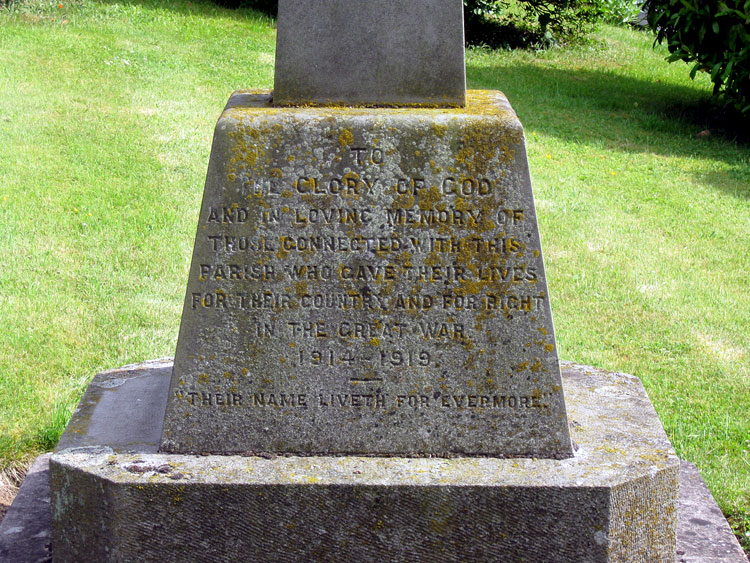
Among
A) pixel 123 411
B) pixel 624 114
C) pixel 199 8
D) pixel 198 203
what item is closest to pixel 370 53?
pixel 123 411

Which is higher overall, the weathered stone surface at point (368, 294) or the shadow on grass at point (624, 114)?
the weathered stone surface at point (368, 294)

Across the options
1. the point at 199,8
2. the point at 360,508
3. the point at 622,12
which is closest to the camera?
the point at 360,508

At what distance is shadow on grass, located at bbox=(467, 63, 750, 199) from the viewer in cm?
1100

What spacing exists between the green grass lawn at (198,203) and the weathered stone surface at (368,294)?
1638 mm

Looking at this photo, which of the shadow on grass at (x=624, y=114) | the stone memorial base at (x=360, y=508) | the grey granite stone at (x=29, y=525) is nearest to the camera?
the stone memorial base at (x=360, y=508)

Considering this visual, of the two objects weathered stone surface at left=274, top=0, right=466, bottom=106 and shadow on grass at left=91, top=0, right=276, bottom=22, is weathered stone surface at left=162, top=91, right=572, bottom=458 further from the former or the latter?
shadow on grass at left=91, top=0, right=276, bottom=22

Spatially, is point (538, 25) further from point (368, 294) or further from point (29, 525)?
point (29, 525)

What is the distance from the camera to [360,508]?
9.69 feet

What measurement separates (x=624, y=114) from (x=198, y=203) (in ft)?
22.1

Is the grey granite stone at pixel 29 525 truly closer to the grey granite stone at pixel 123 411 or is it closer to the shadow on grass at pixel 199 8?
the grey granite stone at pixel 123 411

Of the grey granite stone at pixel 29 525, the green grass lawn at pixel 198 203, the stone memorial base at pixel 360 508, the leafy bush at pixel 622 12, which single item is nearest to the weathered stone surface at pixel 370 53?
the stone memorial base at pixel 360 508

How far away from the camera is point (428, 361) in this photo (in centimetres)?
306

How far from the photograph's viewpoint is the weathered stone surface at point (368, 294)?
295 centimetres

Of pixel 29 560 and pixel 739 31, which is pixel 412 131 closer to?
pixel 29 560
